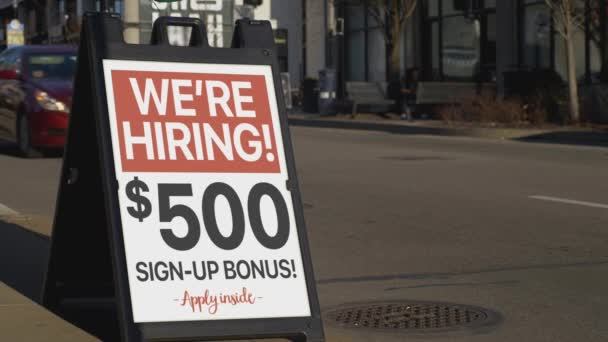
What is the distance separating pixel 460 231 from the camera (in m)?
10.1

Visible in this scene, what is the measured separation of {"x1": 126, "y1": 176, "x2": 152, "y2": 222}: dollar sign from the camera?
5.20m

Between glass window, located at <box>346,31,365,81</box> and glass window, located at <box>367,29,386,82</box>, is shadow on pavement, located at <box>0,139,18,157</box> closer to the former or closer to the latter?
glass window, located at <box>367,29,386,82</box>

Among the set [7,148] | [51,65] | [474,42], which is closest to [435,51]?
[474,42]

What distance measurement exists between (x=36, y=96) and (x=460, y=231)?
915 cm

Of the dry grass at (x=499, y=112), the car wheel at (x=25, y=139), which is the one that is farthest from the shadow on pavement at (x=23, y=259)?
the dry grass at (x=499, y=112)

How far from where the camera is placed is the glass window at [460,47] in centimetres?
3838

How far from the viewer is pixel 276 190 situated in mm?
5484

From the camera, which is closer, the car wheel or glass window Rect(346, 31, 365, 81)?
the car wheel

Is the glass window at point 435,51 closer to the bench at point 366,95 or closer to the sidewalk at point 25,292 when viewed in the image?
the bench at point 366,95

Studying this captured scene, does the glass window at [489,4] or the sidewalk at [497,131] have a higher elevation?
the glass window at [489,4]

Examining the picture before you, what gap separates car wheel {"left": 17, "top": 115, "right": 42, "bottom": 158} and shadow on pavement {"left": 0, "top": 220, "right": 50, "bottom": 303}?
27.5ft

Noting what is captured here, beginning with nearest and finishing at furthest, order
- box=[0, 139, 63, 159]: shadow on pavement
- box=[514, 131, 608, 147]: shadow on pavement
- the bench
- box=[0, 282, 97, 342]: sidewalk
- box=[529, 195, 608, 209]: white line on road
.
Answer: box=[0, 282, 97, 342]: sidewalk → box=[529, 195, 608, 209]: white line on road → box=[0, 139, 63, 159]: shadow on pavement → box=[514, 131, 608, 147]: shadow on pavement → the bench

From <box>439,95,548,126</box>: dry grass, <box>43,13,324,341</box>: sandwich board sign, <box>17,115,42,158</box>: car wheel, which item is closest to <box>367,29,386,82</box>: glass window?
<box>439,95,548,126</box>: dry grass

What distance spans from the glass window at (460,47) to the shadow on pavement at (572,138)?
13464 millimetres
